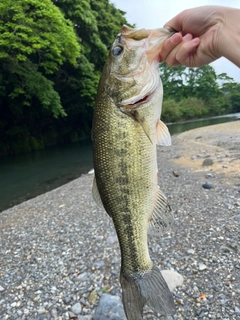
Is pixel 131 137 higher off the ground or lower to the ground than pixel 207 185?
higher

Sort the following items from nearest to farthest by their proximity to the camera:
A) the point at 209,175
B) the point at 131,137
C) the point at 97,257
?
the point at 131,137 → the point at 97,257 → the point at 209,175

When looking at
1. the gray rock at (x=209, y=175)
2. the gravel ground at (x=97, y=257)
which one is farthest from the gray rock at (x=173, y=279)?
the gray rock at (x=209, y=175)

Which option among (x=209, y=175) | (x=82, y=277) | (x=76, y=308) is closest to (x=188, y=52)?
(x=76, y=308)

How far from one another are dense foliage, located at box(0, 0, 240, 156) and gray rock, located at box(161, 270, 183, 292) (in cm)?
1426

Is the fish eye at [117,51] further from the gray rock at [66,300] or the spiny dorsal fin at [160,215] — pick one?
the gray rock at [66,300]

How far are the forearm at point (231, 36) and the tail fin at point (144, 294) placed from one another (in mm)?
1645

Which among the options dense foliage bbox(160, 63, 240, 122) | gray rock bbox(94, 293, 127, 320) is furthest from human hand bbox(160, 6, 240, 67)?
dense foliage bbox(160, 63, 240, 122)

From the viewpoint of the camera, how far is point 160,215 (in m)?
2.21

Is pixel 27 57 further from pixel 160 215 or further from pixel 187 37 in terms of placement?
pixel 160 215

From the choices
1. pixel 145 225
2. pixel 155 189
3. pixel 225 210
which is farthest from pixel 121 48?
pixel 225 210

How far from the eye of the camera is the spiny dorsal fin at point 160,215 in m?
2.21

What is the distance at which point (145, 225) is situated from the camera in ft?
7.15

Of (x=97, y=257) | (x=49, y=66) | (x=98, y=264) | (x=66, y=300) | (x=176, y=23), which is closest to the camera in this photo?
(x=176, y=23)

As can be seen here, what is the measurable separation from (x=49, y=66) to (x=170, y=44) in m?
18.1
